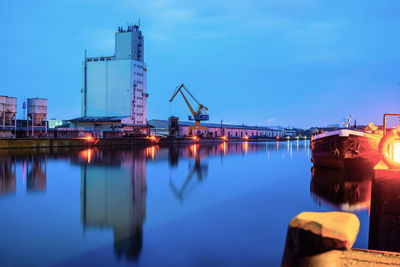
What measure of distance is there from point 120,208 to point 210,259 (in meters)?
4.36

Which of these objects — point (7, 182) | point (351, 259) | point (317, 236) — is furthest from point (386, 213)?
point (7, 182)

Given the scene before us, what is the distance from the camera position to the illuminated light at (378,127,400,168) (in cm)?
482

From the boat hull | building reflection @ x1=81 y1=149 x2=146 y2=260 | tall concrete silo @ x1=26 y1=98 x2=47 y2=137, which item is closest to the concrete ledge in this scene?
building reflection @ x1=81 y1=149 x2=146 y2=260

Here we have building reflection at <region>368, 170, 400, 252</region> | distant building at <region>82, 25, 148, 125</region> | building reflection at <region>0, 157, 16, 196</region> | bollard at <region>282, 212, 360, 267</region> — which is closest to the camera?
bollard at <region>282, 212, 360, 267</region>

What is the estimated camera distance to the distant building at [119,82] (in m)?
74.4

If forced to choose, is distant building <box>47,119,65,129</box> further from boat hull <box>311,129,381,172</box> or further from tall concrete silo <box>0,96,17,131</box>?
boat hull <box>311,129,381,172</box>

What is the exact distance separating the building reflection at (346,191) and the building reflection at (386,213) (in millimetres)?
4981

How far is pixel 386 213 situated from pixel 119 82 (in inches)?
2937

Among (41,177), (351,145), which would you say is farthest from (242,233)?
(351,145)

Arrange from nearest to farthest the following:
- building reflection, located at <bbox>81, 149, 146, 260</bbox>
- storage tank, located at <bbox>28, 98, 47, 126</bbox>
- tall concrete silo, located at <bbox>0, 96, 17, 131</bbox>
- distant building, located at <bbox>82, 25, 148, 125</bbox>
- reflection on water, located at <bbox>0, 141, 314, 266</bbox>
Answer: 1. reflection on water, located at <bbox>0, 141, 314, 266</bbox>
2. building reflection, located at <bbox>81, 149, 146, 260</bbox>
3. tall concrete silo, located at <bbox>0, 96, 17, 131</bbox>
4. storage tank, located at <bbox>28, 98, 47, 126</bbox>
5. distant building, located at <bbox>82, 25, 148, 125</bbox>

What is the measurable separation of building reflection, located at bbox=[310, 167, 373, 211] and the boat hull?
59 centimetres

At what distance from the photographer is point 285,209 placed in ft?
30.2

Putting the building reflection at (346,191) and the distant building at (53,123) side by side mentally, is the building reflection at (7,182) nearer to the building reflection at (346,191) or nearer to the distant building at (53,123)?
the building reflection at (346,191)

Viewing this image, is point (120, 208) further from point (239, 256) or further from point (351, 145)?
point (351, 145)
